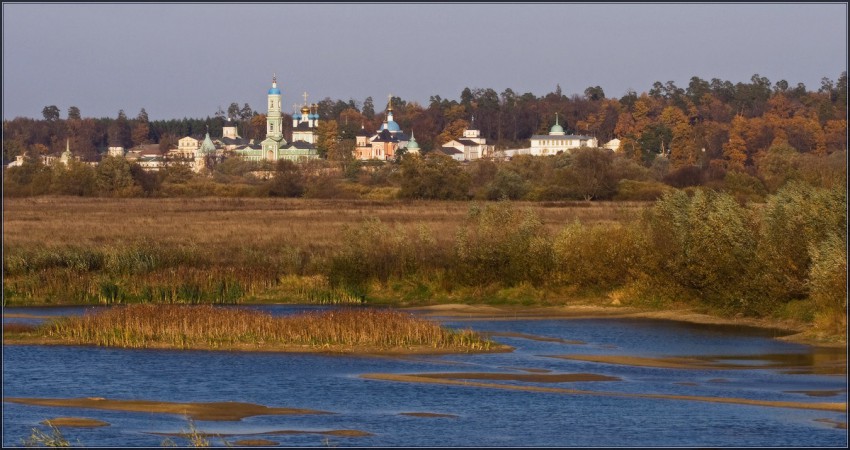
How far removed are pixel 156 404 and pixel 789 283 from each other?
66.6ft

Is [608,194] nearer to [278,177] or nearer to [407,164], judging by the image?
[407,164]

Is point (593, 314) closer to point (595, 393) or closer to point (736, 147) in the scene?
point (595, 393)

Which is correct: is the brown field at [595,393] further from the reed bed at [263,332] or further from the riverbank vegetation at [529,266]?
the riverbank vegetation at [529,266]

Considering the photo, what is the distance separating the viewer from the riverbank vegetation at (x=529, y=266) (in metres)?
41.0

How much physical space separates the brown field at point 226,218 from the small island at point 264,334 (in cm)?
1672

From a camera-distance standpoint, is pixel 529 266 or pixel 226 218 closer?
pixel 529 266

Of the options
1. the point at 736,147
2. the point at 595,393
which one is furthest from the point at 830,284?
the point at 736,147

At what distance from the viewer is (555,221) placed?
75625 millimetres

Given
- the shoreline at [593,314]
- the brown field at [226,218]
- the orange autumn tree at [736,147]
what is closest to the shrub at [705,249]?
the shoreline at [593,314]

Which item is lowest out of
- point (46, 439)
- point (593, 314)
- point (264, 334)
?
point (593, 314)

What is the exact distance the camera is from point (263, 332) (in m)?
35.7

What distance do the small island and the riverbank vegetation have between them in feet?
26.9

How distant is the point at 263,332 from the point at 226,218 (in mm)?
45164

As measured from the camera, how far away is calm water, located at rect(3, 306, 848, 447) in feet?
82.7
